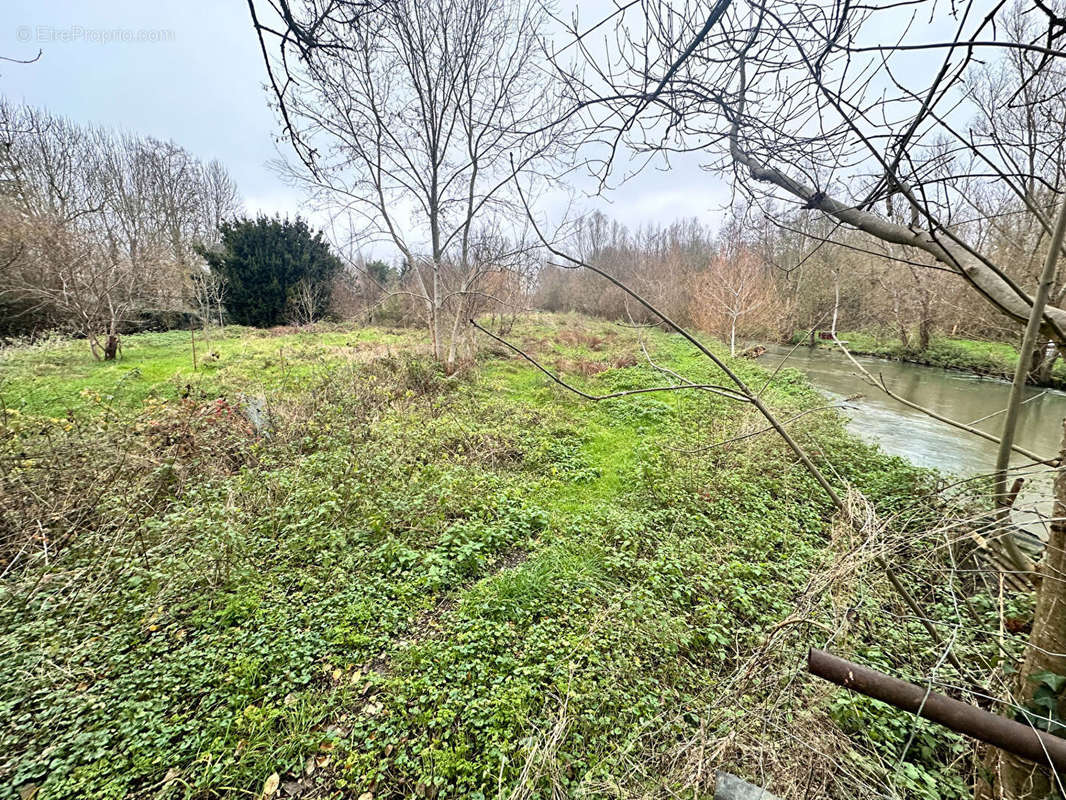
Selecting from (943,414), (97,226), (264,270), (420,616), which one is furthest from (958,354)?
(97,226)

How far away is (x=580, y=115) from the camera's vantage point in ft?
5.42

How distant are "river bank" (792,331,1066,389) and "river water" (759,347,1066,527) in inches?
11.2

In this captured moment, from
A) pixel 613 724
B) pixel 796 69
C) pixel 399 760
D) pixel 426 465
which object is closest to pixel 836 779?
pixel 613 724

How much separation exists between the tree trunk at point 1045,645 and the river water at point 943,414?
300cm

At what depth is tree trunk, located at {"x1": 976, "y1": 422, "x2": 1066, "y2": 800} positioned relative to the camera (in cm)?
106

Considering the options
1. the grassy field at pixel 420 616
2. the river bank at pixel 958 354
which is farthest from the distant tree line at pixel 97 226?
the river bank at pixel 958 354

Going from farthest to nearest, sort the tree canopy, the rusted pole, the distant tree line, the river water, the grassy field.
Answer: the tree canopy, the distant tree line, the river water, the grassy field, the rusted pole

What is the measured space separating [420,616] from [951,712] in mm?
2850

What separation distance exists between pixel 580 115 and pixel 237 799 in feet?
11.2

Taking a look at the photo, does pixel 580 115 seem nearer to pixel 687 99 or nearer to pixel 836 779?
pixel 687 99

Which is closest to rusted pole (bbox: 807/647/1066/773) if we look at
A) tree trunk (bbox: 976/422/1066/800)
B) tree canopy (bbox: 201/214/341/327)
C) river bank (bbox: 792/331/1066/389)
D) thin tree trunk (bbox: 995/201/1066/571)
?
tree trunk (bbox: 976/422/1066/800)

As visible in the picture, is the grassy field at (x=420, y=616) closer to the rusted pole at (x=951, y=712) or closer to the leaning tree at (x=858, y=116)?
the rusted pole at (x=951, y=712)

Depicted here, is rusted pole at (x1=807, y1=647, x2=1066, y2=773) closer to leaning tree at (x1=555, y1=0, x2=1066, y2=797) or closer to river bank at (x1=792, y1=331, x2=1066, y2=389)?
leaning tree at (x1=555, y1=0, x2=1066, y2=797)

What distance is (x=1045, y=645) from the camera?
1.10m
